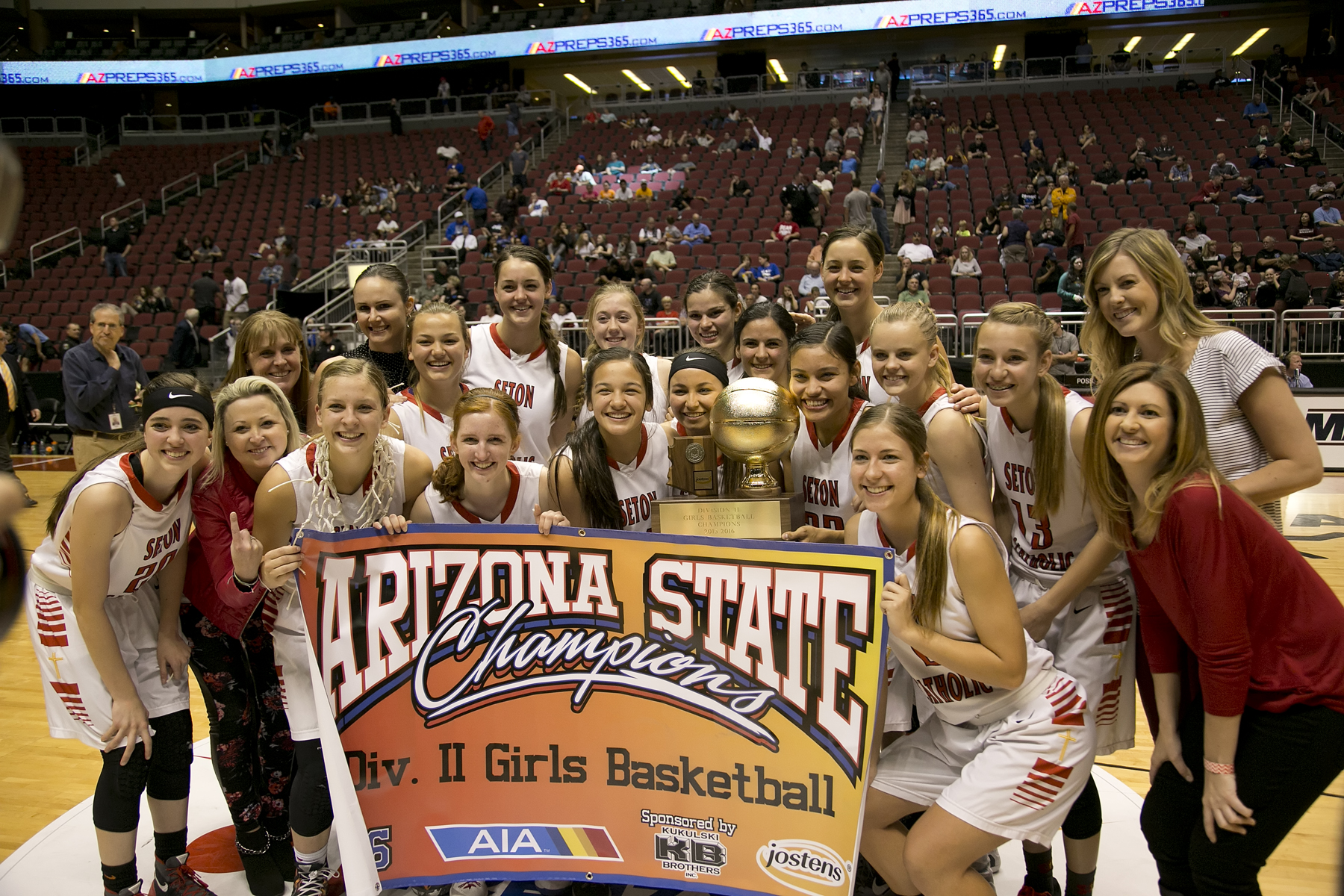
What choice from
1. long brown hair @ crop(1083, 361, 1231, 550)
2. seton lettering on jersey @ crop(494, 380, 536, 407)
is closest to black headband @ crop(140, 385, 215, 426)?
seton lettering on jersey @ crop(494, 380, 536, 407)

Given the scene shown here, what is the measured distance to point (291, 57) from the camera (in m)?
25.5

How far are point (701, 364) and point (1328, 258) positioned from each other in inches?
475

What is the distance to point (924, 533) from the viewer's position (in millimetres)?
2275

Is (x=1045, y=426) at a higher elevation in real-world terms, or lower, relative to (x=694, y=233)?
lower

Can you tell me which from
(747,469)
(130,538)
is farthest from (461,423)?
(130,538)

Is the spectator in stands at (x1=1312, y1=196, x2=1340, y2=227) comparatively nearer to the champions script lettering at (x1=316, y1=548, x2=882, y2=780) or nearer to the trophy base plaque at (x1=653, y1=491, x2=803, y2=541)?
the trophy base plaque at (x1=653, y1=491, x2=803, y2=541)

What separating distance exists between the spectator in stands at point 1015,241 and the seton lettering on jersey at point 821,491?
1048 centimetres

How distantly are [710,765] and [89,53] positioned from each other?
31629mm

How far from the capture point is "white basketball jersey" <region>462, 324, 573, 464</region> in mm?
3662

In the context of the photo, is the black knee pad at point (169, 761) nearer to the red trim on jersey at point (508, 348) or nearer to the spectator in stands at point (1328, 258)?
the red trim on jersey at point (508, 348)

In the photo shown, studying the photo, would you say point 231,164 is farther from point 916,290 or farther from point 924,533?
point 924,533

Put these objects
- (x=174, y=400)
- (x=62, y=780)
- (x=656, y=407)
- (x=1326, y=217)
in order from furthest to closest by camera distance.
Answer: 1. (x=1326, y=217)
2. (x=62, y=780)
3. (x=656, y=407)
4. (x=174, y=400)

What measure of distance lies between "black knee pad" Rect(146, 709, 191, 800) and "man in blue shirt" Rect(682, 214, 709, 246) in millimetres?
12490

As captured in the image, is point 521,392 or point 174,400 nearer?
point 174,400
